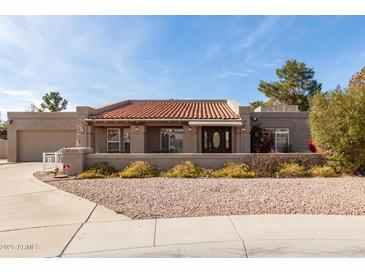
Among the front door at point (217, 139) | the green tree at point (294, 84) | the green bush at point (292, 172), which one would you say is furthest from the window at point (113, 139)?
the green tree at point (294, 84)

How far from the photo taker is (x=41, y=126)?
793 inches

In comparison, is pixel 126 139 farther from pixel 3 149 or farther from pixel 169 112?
pixel 3 149

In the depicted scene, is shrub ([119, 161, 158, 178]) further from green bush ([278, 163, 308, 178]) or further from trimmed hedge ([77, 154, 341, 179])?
green bush ([278, 163, 308, 178])

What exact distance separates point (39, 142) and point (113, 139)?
6.16 meters

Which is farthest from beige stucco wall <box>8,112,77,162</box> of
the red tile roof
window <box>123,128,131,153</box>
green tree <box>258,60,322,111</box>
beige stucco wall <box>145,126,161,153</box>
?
green tree <box>258,60,322,111</box>

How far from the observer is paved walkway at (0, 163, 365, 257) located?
4.54 m

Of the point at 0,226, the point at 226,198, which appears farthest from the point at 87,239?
the point at 226,198

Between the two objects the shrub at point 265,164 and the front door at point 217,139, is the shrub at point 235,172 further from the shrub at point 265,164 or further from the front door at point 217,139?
the front door at point 217,139

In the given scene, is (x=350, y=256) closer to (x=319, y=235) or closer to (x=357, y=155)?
(x=319, y=235)

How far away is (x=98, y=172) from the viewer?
11812mm

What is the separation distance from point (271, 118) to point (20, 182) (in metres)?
16.3

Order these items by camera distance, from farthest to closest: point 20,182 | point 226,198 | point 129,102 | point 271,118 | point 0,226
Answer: point 129,102
point 271,118
point 20,182
point 226,198
point 0,226

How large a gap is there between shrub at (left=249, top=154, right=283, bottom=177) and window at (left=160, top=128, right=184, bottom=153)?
7.30 m

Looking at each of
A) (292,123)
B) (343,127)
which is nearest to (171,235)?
(343,127)
